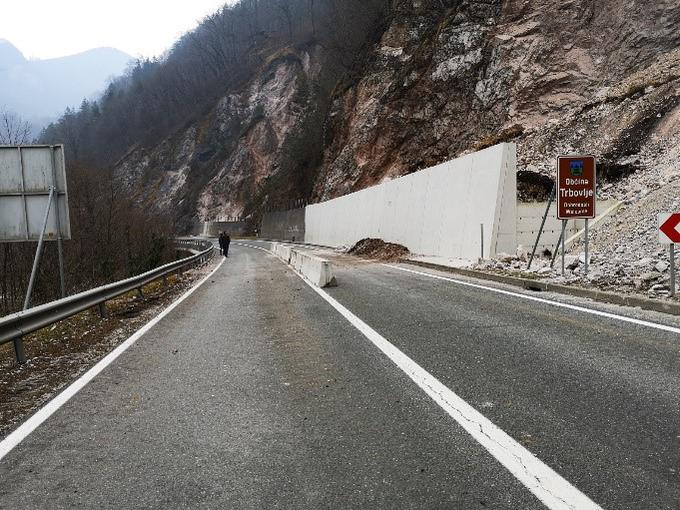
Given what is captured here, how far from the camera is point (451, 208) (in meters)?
22.0

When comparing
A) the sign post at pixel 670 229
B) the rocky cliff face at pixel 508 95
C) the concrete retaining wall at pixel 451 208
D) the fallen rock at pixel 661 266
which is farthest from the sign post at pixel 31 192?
the rocky cliff face at pixel 508 95

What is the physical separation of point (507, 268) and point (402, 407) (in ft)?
39.7

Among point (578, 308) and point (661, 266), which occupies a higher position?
point (661, 266)

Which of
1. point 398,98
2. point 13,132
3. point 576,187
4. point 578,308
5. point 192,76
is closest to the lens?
point 578,308

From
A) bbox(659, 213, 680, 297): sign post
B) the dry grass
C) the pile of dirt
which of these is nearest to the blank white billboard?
the dry grass

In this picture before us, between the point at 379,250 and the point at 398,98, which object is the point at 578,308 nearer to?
the point at 379,250

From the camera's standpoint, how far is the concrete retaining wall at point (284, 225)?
55.5 meters

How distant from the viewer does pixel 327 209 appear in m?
45.2

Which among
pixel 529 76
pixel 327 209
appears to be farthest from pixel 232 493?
pixel 327 209

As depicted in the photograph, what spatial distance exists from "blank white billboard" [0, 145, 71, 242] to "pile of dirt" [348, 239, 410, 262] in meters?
16.1

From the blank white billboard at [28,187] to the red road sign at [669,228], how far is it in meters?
10.8

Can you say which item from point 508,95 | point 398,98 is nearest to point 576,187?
point 508,95

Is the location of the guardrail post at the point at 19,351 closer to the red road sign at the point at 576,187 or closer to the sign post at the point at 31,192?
the sign post at the point at 31,192

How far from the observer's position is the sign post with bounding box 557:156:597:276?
13.5 meters
